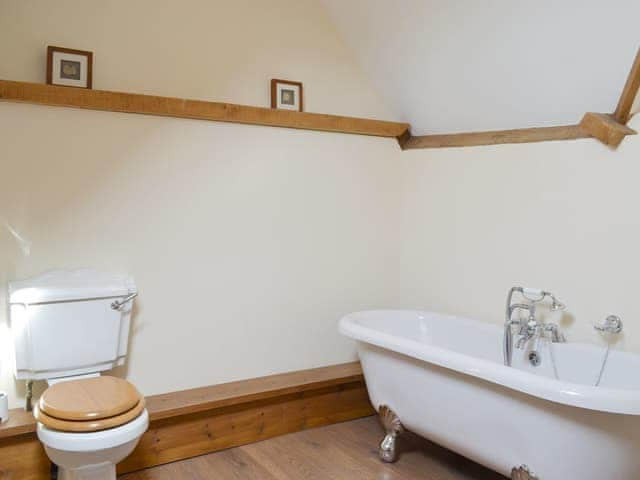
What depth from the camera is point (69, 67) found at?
8.51ft

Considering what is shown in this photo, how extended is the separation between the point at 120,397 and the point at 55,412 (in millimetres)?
216

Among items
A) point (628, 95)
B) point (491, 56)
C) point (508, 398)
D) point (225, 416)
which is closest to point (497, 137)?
point (491, 56)

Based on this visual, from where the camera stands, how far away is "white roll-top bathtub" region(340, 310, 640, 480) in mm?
1900

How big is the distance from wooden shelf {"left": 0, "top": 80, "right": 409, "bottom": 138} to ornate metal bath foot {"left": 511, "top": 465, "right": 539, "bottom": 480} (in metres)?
1.99

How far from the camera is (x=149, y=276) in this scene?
2.82 m

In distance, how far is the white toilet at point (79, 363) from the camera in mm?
1980

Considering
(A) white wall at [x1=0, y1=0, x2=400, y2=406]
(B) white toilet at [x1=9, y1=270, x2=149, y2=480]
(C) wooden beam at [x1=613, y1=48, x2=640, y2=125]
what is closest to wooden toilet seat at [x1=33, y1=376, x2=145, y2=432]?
(B) white toilet at [x1=9, y1=270, x2=149, y2=480]

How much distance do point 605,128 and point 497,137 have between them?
63 centimetres

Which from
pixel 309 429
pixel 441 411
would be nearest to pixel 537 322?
pixel 441 411

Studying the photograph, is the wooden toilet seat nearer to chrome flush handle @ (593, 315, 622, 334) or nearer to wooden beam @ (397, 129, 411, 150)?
chrome flush handle @ (593, 315, 622, 334)

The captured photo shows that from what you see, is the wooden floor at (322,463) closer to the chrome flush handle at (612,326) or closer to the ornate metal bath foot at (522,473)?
the ornate metal bath foot at (522,473)

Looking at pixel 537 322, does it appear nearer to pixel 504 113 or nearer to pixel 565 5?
pixel 504 113

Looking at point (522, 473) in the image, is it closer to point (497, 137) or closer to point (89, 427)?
point (89, 427)

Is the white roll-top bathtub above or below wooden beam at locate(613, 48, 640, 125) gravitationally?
below
